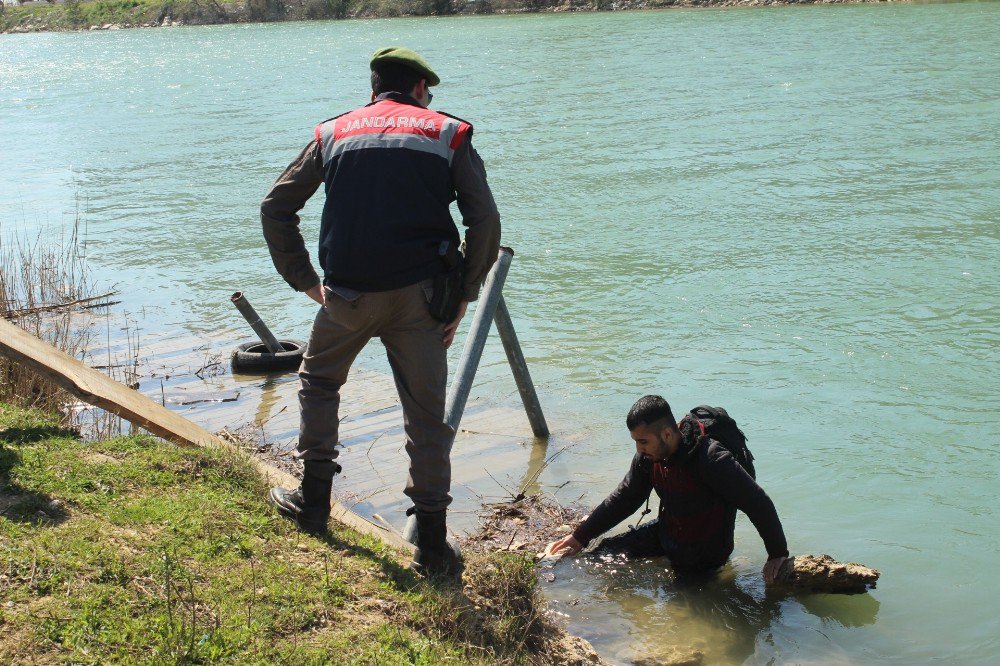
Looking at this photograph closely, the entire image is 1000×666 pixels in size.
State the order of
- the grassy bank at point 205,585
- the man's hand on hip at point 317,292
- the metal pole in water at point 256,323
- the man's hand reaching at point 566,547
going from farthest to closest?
the metal pole in water at point 256,323
the man's hand reaching at point 566,547
the man's hand on hip at point 317,292
the grassy bank at point 205,585

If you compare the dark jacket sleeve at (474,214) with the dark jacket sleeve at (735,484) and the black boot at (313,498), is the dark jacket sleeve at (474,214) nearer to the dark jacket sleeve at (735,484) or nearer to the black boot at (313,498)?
the black boot at (313,498)

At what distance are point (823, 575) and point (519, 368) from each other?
7.74 ft

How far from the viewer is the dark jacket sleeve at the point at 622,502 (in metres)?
5.07

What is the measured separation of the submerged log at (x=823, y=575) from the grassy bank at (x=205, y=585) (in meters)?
1.37

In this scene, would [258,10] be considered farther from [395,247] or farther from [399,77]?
[395,247]

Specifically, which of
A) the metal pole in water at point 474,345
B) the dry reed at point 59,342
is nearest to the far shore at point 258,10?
the dry reed at point 59,342

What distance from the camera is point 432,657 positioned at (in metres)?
3.65

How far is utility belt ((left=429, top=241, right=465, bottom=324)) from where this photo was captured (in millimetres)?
4043

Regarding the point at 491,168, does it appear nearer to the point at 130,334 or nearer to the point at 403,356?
the point at 130,334

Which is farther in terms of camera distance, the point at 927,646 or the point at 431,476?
the point at 927,646

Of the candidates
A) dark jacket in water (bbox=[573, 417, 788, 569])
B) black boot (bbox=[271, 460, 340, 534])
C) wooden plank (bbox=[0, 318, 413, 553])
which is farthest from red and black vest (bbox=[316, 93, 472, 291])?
dark jacket in water (bbox=[573, 417, 788, 569])

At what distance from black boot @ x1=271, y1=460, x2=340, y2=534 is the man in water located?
132 centimetres

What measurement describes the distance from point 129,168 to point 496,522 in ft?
57.0

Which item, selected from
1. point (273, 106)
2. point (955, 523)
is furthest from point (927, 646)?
point (273, 106)
